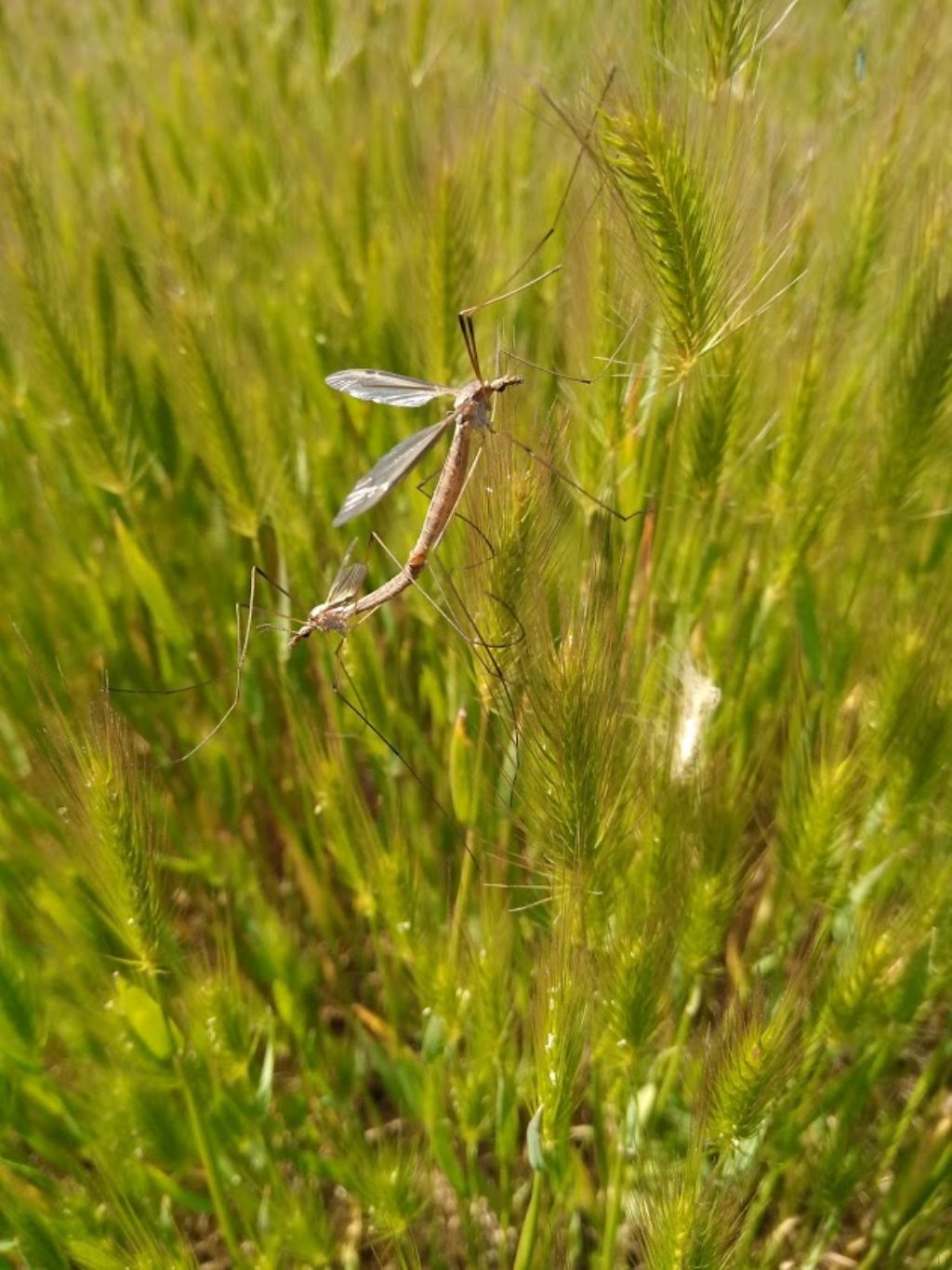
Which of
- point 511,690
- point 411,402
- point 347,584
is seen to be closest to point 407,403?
point 411,402

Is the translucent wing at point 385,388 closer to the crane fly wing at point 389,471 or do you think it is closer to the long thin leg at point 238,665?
the crane fly wing at point 389,471

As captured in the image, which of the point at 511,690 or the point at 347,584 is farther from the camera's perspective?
the point at 347,584

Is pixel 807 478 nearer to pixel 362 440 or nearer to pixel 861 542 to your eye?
pixel 861 542

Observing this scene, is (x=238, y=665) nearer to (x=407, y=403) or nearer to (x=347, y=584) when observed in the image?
(x=347, y=584)

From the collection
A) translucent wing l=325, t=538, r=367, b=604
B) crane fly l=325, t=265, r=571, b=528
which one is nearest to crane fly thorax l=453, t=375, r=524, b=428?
crane fly l=325, t=265, r=571, b=528

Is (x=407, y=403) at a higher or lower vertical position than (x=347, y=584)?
higher

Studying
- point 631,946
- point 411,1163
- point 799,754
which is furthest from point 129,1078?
point 799,754

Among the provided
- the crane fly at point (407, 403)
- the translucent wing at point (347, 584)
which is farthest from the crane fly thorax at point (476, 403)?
the translucent wing at point (347, 584)
